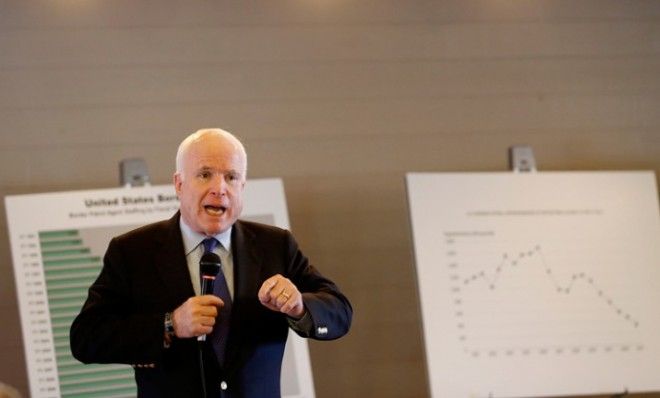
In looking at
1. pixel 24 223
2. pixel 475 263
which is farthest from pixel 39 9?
pixel 475 263

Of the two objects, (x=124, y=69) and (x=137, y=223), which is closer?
(x=137, y=223)

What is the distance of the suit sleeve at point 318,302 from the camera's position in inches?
85.7

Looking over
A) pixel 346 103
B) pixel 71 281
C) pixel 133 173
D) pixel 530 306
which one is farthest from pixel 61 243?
pixel 530 306

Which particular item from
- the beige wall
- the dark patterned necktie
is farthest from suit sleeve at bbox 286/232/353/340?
the beige wall

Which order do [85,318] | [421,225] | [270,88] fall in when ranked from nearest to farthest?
[85,318], [421,225], [270,88]

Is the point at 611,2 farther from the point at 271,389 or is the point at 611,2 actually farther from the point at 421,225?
the point at 271,389

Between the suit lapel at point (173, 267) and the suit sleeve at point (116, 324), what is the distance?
6 cm

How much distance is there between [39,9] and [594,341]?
301 cm

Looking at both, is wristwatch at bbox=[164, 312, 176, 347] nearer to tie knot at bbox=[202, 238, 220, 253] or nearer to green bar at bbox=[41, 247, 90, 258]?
tie knot at bbox=[202, 238, 220, 253]

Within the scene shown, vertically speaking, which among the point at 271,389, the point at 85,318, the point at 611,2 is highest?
the point at 611,2

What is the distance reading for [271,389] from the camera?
2.25 meters

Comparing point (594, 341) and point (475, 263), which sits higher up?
point (475, 263)

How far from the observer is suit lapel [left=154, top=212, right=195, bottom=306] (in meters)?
2.21

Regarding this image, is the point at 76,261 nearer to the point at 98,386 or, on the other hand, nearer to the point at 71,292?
the point at 71,292
